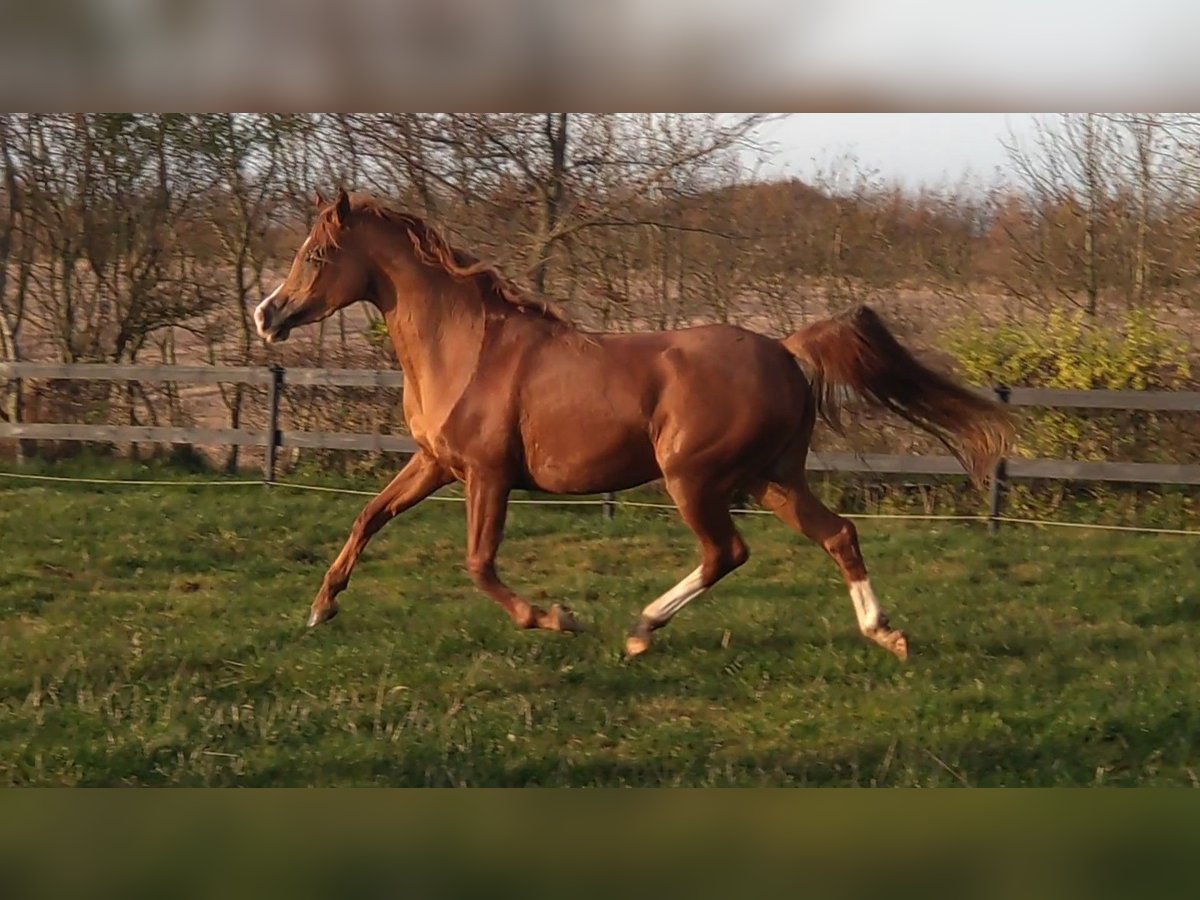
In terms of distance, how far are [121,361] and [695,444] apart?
16.0 ft

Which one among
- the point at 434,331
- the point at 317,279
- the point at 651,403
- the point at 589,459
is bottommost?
the point at 589,459

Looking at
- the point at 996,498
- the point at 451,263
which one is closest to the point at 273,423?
the point at 451,263

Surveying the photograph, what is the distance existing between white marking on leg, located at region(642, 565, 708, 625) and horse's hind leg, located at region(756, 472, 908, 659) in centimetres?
39

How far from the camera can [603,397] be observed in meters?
4.08

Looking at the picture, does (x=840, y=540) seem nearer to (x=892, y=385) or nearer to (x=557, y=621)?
(x=892, y=385)

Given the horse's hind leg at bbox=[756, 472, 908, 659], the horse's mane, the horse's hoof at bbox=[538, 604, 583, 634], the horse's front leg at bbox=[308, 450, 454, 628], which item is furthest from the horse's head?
the horse's hind leg at bbox=[756, 472, 908, 659]

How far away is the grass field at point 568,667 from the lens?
3688 millimetres

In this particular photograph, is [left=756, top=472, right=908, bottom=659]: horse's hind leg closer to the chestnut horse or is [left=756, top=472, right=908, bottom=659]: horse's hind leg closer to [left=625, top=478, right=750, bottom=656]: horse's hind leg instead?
the chestnut horse

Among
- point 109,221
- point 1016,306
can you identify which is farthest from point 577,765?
point 109,221

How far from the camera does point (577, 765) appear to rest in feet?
12.1

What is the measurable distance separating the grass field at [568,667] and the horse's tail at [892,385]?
852 millimetres

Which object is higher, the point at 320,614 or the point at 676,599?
the point at 676,599

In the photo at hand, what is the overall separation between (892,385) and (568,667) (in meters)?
1.59

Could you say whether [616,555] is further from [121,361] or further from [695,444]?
[121,361]
